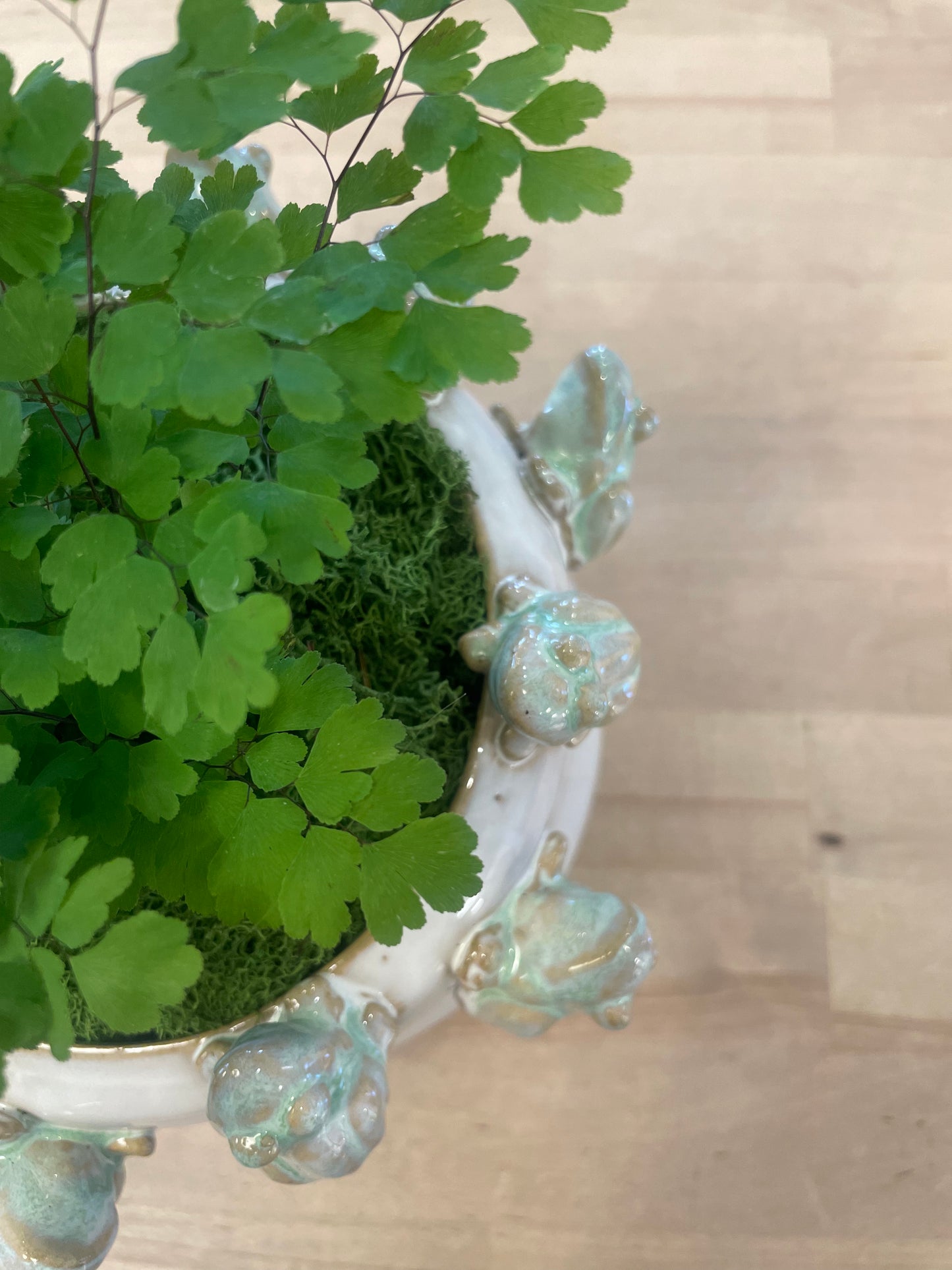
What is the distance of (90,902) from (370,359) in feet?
0.65

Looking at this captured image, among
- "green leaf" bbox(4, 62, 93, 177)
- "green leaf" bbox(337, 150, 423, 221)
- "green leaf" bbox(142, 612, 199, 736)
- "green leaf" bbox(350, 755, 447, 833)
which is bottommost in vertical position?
"green leaf" bbox(350, 755, 447, 833)

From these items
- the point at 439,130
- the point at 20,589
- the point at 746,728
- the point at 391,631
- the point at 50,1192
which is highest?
the point at 439,130

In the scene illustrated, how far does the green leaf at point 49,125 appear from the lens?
29 centimetres

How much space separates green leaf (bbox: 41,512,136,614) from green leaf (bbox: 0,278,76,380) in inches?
2.2

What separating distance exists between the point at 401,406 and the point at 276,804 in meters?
0.15

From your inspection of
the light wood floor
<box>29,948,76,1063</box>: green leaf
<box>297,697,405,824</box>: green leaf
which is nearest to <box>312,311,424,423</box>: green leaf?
<box>297,697,405,824</box>: green leaf

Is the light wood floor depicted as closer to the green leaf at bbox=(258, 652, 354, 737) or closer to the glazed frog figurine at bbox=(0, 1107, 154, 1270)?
the glazed frog figurine at bbox=(0, 1107, 154, 1270)

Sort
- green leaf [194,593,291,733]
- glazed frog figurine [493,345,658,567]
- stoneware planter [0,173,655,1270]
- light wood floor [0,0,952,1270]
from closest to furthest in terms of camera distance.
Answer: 1. green leaf [194,593,291,733]
2. stoneware planter [0,173,655,1270]
3. glazed frog figurine [493,345,658,567]
4. light wood floor [0,0,952,1270]

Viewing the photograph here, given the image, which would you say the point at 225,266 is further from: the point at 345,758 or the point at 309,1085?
the point at 309,1085

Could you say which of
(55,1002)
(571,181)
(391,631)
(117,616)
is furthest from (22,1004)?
(571,181)

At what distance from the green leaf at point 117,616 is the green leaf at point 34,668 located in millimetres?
23

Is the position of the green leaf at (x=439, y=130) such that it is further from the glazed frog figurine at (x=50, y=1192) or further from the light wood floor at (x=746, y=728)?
the light wood floor at (x=746, y=728)

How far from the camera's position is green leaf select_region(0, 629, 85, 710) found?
0.32m

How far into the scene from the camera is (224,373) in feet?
0.99
